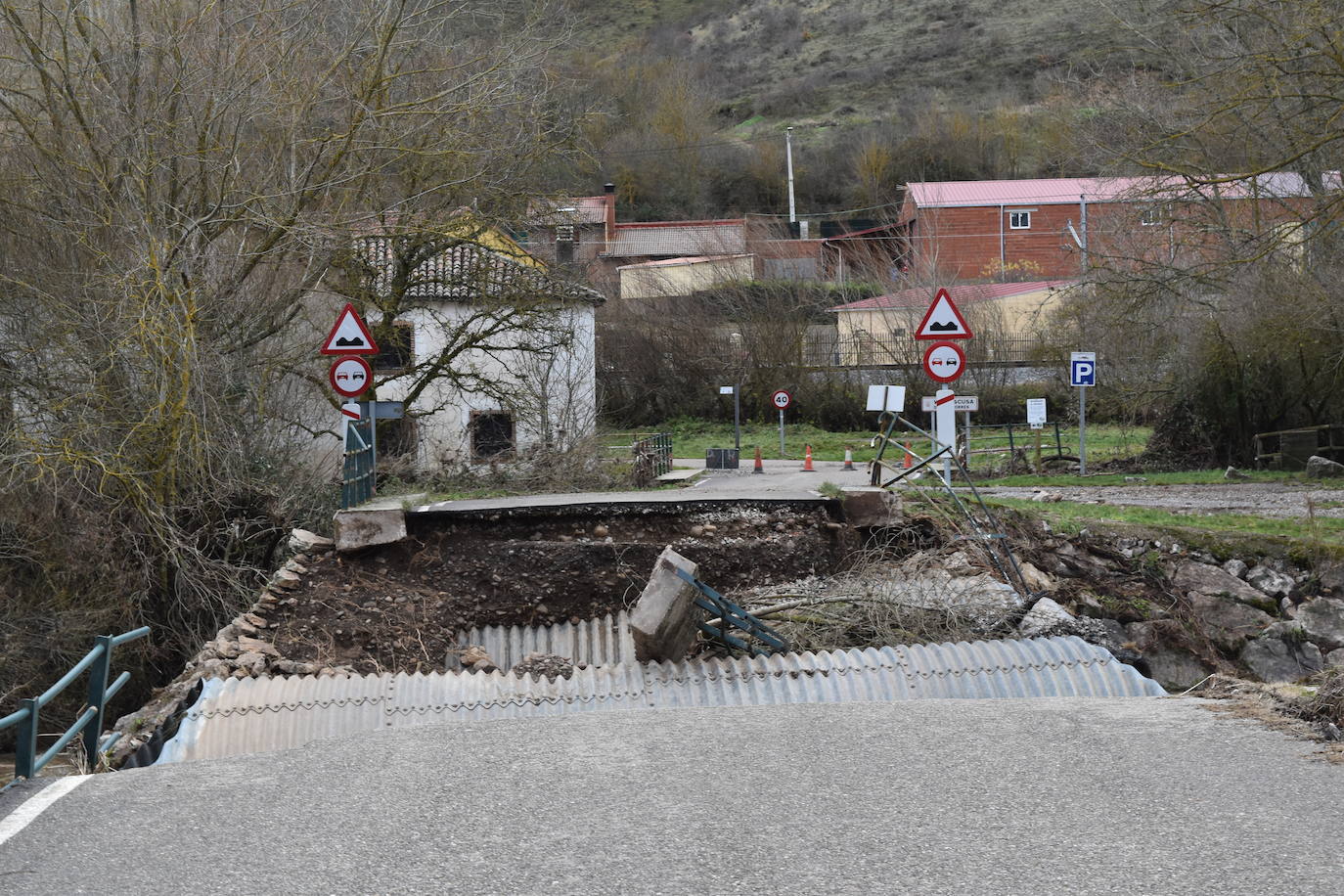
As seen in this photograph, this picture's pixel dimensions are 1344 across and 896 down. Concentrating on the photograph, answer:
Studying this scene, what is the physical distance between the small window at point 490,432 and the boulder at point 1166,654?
13392 mm

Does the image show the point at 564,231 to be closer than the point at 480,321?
No

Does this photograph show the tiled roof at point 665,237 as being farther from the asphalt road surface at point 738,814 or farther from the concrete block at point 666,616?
the asphalt road surface at point 738,814

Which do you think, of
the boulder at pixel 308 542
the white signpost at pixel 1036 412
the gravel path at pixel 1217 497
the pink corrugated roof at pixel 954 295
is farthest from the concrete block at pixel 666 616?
the pink corrugated roof at pixel 954 295

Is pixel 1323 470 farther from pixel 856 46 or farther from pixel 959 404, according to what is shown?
pixel 856 46

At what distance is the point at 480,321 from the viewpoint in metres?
24.6

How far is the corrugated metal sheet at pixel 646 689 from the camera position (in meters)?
8.75

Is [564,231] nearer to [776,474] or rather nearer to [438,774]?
[776,474]

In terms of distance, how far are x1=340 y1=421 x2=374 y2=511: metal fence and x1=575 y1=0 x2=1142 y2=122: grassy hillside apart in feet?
289

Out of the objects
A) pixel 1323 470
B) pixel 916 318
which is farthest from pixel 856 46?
pixel 1323 470

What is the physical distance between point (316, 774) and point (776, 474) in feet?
85.0

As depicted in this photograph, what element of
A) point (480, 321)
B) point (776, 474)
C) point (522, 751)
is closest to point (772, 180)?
point (776, 474)

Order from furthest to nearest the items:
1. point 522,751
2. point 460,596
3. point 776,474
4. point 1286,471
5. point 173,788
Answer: point 776,474 < point 1286,471 < point 460,596 < point 522,751 < point 173,788

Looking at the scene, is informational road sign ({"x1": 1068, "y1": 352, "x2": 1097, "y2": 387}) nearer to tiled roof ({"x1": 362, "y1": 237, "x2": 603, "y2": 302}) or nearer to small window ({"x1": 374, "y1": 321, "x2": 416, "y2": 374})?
tiled roof ({"x1": 362, "y1": 237, "x2": 603, "y2": 302})

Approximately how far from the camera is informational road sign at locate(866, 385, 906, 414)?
17.2 meters
